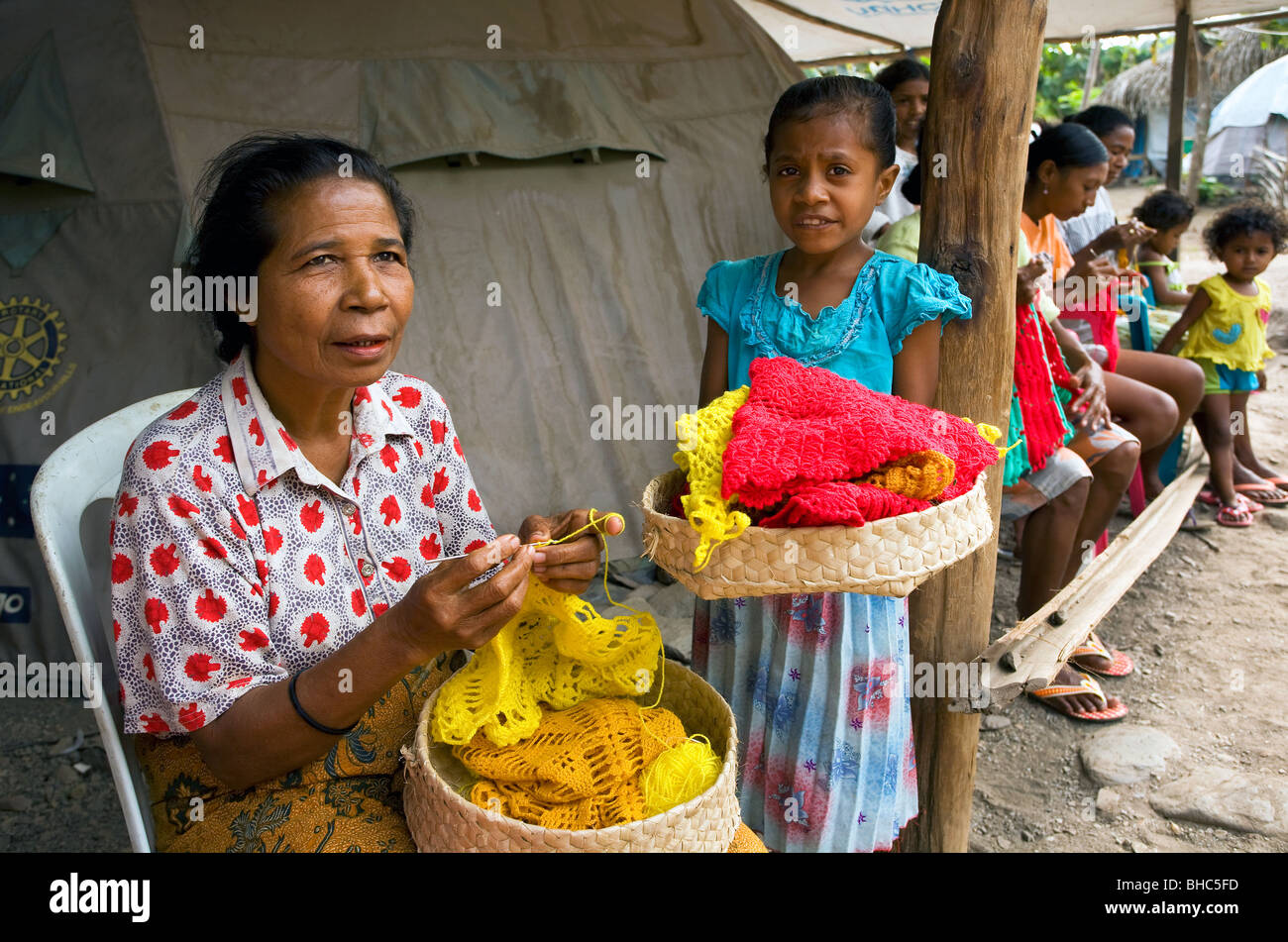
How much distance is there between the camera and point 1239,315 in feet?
17.2

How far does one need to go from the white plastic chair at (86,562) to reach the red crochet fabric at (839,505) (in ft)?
3.78

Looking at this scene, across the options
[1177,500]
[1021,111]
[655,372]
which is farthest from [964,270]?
[1177,500]

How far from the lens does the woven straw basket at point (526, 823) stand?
1279 millimetres

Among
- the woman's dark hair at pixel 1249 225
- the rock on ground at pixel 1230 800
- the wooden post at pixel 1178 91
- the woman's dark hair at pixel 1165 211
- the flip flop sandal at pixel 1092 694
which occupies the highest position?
the wooden post at pixel 1178 91

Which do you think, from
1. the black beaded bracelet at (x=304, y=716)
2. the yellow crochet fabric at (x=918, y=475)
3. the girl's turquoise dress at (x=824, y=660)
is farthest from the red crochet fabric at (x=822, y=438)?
the black beaded bracelet at (x=304, y=716)

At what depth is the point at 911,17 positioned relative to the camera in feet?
23.3

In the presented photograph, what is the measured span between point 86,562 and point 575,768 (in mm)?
975

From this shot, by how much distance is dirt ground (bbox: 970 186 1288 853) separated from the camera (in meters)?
2.95

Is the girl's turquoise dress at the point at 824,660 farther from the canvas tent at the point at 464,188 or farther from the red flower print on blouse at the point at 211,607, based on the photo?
the canvas tent at the point at 464,188

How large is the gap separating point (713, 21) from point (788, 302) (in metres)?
3.05

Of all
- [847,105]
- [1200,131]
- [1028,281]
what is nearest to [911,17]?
[1028,281]

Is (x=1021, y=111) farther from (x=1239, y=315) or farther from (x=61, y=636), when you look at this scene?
(x=1239, y=315)

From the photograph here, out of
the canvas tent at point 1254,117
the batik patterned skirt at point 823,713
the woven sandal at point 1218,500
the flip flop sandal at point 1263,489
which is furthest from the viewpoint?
the canvas tent at point 1254,117

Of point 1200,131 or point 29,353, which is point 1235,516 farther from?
point 1200,131
